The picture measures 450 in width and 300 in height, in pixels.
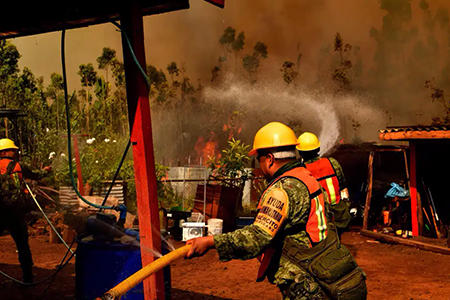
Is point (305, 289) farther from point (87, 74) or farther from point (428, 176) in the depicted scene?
point (87, 74)

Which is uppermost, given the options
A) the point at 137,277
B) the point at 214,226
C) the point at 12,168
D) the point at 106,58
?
the point at 106,58

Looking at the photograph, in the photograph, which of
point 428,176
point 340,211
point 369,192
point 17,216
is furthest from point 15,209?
point 428,176

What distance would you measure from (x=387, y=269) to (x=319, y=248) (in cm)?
674

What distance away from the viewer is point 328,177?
5605 millimetres

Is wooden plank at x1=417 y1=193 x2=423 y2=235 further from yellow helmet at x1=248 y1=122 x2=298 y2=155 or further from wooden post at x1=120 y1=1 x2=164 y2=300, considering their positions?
wooden post at x1=120 y1=1 x2=164 y2=300

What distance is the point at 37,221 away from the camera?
12.9 m

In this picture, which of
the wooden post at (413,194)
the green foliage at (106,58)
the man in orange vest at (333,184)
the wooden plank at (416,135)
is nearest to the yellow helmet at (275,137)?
the man in orange vest at (333,184)

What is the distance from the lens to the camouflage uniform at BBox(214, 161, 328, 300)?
108 inches

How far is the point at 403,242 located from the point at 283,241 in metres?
9.31

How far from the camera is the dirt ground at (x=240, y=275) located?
22.2 feet

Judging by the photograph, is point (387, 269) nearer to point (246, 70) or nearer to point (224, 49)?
point (246, 70)

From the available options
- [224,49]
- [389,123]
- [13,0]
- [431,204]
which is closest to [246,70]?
[224,49]

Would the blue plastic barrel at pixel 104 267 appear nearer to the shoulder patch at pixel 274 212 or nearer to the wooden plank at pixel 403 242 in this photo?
the shoulder patch at pixel 274 212

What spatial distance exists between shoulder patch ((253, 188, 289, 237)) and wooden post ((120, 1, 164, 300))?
99 cm
